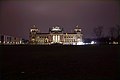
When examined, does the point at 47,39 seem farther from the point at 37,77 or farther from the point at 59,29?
the point at 37,77

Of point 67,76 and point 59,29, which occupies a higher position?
point 59,29

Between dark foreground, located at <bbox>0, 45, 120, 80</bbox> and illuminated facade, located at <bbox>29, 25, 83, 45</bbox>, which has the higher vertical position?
illuminated facade, located at <bbox>29, 25, 83, 45</bbox>

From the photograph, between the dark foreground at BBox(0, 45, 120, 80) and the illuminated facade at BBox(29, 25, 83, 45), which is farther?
the illuminated facade at BBox(29, 25, 83, 45)

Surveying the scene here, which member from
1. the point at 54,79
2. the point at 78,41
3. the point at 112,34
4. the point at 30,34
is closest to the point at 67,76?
the point at 54,79

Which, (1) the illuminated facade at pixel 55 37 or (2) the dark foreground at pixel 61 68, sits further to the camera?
(1) the illuminated facade at pixel 55 37

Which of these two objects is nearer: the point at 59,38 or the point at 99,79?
the point at 99,79

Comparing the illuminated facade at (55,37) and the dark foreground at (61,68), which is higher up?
the illuminated facade at (55,37)

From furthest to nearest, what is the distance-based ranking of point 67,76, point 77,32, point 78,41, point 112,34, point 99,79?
1. point 77,32
2. point 78,41
3. point 112,34
4. point 67,76
5. point 99,79

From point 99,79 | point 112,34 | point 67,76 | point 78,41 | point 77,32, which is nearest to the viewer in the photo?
point 99,79

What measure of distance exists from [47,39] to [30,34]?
12592mm

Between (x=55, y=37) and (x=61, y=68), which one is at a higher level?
(x=55, y=37)

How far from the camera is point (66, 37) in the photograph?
15412cm

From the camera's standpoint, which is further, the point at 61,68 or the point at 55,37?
the point at 55,37

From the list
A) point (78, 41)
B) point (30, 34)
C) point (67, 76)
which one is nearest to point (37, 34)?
point (30, 34)
